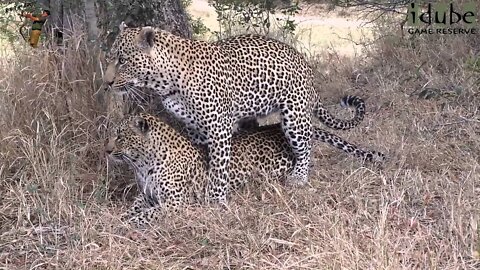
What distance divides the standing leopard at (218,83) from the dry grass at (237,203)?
0.38m

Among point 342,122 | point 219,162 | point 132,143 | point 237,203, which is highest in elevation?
point 132,143

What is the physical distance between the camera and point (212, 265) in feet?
14.9

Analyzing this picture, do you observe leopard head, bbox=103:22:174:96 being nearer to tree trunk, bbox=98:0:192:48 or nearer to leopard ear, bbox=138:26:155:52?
leopard ear, bbox=138:26:155:52

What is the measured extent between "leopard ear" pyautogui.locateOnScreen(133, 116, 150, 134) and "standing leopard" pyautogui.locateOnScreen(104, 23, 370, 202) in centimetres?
18

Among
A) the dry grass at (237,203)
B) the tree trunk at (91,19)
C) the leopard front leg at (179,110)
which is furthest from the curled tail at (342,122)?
the tree trunk at (91,19)

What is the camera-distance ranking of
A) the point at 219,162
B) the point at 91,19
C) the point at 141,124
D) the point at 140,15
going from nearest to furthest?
the point at 141,124
the point at 219,162
the point at 91,19
the point at 140,15

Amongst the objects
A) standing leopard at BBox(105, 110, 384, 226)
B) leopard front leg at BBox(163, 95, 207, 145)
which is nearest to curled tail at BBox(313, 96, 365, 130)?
standing leopard at BBox(105, 110, 384, 226)

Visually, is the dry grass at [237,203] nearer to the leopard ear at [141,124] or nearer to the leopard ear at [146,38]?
the leopard ear at [141,124]

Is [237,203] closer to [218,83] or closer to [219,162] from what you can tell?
[219,162]

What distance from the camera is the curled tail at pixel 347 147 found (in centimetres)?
602

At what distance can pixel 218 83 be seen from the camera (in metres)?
5.38

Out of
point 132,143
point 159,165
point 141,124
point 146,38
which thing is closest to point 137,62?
point 146,38

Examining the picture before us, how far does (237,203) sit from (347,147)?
111 centimetres

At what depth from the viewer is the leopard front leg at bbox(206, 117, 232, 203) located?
539 centimetres
